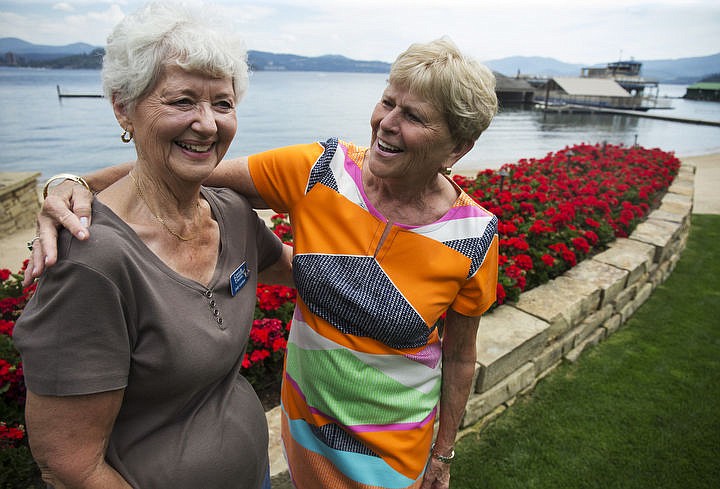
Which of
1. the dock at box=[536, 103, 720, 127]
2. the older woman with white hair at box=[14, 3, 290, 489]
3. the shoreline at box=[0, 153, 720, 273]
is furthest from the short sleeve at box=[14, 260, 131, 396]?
the dock at box=[536, 103, 720, 127]

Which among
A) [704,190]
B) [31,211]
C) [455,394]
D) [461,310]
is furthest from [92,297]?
[704,190]

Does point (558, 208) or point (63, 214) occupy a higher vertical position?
point (63, 214)

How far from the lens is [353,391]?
163 centimetres

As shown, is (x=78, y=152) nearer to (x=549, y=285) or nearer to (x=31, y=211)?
(x=31, y=211)

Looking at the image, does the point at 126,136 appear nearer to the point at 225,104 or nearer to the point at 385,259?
the point at 225,104

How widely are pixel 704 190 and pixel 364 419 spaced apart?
52.0 ft

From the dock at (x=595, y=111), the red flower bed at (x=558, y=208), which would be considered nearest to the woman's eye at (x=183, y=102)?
the red flower bed at (x=558, y=208)

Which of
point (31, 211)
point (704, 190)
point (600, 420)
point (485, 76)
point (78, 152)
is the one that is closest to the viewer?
point (485, 76)

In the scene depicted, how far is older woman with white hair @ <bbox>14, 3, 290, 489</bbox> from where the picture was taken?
0.99m

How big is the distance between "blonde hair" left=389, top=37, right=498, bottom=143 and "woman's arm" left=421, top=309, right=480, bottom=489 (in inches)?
29.2

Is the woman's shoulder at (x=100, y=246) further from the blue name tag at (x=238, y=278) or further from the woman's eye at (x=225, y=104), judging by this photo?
the woman's eye at (x=225, y=104)

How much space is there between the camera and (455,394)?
6.34 ft

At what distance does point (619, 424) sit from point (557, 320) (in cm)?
87

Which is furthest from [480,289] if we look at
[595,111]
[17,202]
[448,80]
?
[595,111]
